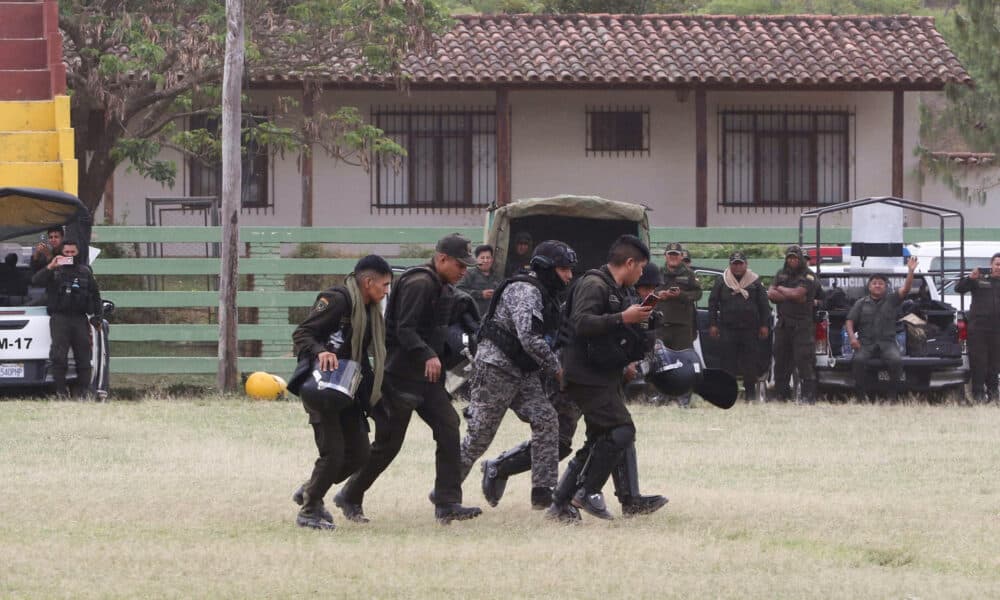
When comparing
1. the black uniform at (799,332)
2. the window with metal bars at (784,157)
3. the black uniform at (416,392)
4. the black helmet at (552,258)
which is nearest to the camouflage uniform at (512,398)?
the black helmet at (552,258)

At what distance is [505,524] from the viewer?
966 centimetres

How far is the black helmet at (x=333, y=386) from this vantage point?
29.7ft

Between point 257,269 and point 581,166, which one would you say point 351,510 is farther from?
point 581,166

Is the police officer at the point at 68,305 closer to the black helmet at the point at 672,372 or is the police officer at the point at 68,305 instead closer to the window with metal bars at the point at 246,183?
the black helmet at the point at 672,372

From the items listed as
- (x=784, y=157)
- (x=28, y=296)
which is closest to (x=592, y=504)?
(x=28, y=296)

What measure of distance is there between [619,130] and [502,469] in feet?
60.2

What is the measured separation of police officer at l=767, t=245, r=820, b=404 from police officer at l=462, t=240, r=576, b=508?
7.83 m

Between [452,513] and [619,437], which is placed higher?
[619,437]

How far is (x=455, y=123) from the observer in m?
27.7

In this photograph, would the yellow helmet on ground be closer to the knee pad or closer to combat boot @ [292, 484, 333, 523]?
combat boot @ [292, 484, 333, 523]

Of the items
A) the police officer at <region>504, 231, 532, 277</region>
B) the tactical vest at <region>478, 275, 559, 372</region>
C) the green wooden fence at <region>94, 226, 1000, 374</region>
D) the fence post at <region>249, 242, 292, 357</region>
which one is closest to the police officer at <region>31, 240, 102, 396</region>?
the green wooden fence at <region>94, 226, 1000, 374</region>

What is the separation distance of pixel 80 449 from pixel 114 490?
2.35 meters

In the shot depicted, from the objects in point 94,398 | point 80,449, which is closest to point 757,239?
point 94,398

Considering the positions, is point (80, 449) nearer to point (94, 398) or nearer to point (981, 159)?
point (94, 398)
